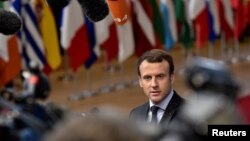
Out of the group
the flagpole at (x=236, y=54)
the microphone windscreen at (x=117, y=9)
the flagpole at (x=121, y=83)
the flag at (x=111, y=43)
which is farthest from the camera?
the flagpole at (x=236, y=54)

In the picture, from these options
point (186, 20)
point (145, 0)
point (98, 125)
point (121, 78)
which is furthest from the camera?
point (121, 78)

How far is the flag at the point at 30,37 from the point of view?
1086 cm

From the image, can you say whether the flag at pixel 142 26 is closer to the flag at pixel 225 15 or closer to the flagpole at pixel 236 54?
the flag at pixel 225 15

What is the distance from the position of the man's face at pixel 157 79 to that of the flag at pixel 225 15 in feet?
32.9

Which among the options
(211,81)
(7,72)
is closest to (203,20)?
(7,72)

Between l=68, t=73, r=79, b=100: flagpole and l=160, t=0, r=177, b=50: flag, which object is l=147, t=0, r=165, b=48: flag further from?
l=68, t=73, r=79, b=100: flagpole

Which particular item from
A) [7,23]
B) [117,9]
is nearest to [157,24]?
[117,9]

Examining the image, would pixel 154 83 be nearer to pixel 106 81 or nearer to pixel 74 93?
pixel 74 93

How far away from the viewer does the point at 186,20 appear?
13.0m

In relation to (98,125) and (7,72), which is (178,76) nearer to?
(7,72)

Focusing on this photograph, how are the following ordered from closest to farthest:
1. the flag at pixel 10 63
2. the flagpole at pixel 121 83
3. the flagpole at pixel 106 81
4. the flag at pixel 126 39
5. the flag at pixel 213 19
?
Answer: the flag at pixel 10 63, the flag at pixel 126 39, the flag at pixel 213 19, the flagpole at pixel 106 81, the flagpole at pixel 121 83

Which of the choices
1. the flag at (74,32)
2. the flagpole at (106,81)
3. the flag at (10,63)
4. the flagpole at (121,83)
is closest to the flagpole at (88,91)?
the flagpole at (106,81)

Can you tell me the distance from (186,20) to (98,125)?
37.9ft

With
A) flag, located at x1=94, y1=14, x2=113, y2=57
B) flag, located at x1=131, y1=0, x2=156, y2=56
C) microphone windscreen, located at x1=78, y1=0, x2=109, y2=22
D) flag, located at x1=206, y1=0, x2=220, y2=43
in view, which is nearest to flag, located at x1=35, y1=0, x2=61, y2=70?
flag, located at x1=94, y1=14, x2=113, y2=57
